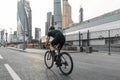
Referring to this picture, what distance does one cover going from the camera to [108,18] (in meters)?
83.3

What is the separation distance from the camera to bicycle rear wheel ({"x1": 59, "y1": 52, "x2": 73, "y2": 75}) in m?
8.17

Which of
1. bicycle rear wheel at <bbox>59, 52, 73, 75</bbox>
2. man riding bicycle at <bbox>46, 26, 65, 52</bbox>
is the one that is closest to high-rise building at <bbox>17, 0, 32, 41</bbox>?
man riding bicycle at <bbox>46, 26, 65, 52</bbox>

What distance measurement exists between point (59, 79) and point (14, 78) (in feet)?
4.52

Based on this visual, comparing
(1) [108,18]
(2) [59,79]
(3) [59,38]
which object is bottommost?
(2) [59,79]

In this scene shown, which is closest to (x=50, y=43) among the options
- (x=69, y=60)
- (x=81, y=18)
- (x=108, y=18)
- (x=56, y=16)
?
(x=69, y=60)

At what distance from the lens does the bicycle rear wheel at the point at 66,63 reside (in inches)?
322

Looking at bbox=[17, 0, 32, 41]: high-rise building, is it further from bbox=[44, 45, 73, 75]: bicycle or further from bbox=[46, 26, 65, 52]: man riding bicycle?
bbox=[44, 45, 73, 75]: bicycle

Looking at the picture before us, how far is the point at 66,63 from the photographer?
330 inches

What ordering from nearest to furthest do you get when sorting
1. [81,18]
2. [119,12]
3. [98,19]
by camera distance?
[119,12] < [98,19] < [81,18]

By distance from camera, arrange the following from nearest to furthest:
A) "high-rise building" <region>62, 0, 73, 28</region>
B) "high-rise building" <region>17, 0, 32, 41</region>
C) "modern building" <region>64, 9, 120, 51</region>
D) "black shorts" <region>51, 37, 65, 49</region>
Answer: "black shorts" <region>51, 37, 65, 49</region>, "modern building" <region>64, 9, 120, 51</region>, "high-rise building" <region>17, 0, 32, 41</region>, "high-rise building" <region>62, 0, 73, 28</region>

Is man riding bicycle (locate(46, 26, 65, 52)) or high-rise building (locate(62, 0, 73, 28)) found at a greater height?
high-rise building (locate(62, 0, 73, 28))

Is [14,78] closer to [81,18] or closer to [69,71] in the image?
[69,71]

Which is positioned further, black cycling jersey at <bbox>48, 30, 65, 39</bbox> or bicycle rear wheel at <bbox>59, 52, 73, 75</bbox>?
black cycling jersey at <bbox>48, 30, 65, 39</bbox>

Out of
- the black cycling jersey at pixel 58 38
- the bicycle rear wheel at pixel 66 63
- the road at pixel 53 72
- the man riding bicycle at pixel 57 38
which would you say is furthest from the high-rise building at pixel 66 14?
the bicycle rear wheel at pixel 66 63
